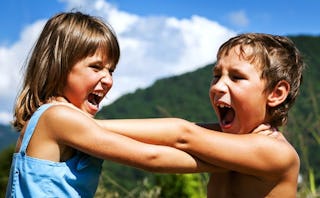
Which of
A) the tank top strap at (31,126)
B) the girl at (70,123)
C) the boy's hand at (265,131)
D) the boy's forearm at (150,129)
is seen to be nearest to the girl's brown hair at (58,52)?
the girl at (70,123)

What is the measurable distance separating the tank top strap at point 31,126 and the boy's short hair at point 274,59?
0.82m

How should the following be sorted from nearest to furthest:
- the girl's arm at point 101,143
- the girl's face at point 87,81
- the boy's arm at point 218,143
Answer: the girl's arm at point 101,143, the boy's arm at point 218,143, the girl's face at point 87,81

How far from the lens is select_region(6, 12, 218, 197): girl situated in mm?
2504

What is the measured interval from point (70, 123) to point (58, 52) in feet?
1.26

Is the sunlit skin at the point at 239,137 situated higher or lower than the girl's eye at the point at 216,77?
lower

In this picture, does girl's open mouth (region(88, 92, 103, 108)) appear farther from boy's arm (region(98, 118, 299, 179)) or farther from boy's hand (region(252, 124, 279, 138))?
boy's hand (region(252, 124, 279, 138))

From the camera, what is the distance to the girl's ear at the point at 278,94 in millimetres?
2876

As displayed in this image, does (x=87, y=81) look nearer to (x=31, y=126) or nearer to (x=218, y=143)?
(x=31, y=126)

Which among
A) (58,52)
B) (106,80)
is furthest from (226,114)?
(58,52)

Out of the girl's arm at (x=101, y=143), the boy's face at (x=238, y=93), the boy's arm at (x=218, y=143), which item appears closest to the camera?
the girl's arm at (x=101, y=143)

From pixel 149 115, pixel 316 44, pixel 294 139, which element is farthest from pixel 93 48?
pixel 316 44

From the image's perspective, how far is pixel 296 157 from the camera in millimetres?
2887

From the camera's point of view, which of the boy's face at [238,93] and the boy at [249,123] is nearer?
A: the boy at [249,123]

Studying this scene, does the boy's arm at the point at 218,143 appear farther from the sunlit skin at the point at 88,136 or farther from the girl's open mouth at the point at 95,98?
the girl's open mouth at the point at 95,98
